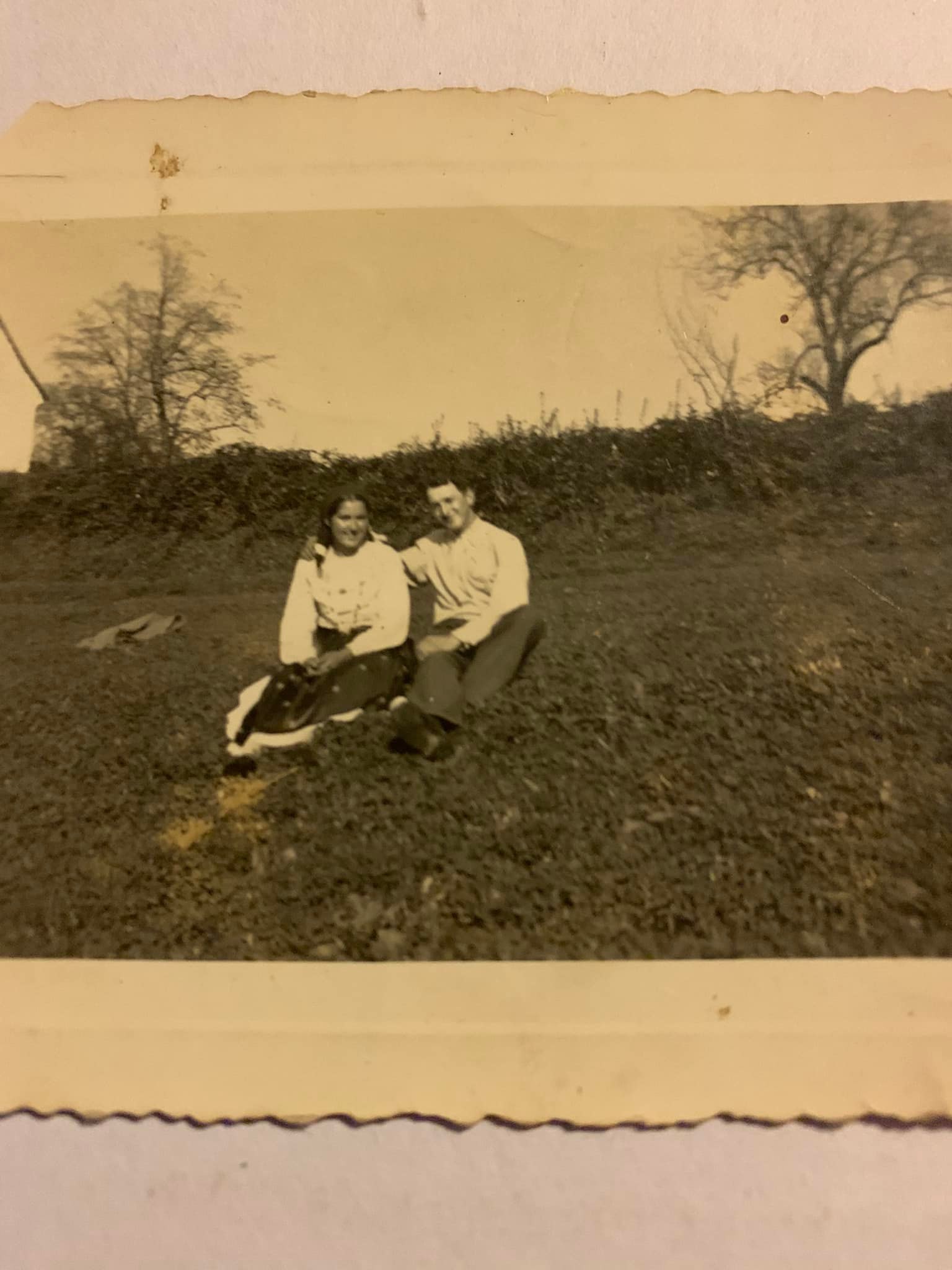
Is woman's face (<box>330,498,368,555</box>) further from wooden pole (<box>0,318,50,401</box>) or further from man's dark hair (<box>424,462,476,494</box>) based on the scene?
wooden pole (<box>0,318,50,401</box>)

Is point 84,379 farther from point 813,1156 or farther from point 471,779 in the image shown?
point 813,1156

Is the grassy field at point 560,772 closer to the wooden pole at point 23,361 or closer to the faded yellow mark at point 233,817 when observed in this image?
the faded yellow mark at point 233,817

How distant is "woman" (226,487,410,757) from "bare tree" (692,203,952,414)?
0.62m

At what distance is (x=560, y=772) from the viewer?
3.19 feet

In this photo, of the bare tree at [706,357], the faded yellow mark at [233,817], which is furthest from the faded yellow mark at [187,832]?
the bare tree at [706,357]

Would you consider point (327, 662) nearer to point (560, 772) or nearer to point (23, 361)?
point (560, 772)

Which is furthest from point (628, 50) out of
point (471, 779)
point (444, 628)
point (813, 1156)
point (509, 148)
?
point (813, 1156)

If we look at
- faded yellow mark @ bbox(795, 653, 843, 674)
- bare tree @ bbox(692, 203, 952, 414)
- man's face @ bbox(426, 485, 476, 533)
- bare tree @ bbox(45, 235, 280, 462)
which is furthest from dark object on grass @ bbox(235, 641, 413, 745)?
bare tree @ bbox(692, 203, 952, 414)

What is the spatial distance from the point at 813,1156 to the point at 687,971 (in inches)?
8.7

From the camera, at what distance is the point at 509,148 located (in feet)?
3.64

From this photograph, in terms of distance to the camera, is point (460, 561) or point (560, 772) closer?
point (560, 772)

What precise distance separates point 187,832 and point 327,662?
280mm

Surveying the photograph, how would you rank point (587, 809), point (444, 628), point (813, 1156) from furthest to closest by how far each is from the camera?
1. point (444, 628)
2. point (587, 809)
3. point (813, 1156)

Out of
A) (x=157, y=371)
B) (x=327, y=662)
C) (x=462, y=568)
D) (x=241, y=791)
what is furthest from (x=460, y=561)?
(x=157, y=371)
